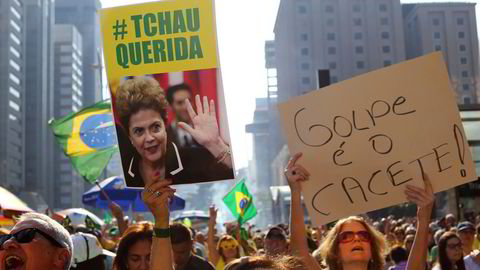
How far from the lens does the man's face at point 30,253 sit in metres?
2.44

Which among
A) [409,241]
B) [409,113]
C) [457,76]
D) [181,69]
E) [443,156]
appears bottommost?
[409,241]

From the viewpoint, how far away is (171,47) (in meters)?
3.60

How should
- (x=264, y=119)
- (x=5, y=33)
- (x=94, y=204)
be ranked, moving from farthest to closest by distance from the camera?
(x=264, y=119)
(x=5, y=33)
(x=94, y=204)

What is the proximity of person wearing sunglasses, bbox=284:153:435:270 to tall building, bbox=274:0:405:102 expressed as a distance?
293ft

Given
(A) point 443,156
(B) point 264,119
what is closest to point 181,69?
(A) point 443,156

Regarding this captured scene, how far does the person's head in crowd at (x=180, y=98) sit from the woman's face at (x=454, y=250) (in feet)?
11.3

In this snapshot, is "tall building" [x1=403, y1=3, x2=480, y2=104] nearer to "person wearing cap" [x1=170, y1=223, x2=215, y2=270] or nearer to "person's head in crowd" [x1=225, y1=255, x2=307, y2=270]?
"person wearing cap" [x1=170, y1=223, x2=215, y2=270]

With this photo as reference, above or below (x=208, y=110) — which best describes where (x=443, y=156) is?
below

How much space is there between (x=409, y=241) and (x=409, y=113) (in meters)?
4.06

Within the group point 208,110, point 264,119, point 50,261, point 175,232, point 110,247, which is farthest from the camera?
point 264,119

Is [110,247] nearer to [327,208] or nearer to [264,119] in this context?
[327,208]

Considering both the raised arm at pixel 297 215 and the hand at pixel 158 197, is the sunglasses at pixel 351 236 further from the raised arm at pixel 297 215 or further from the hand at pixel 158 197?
the hand at pixel 158 197

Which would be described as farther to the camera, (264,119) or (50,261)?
(264,119)

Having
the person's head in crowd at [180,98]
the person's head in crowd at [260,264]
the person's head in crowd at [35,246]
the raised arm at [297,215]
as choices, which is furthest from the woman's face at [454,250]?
the person's head in crowd at [35,246]
